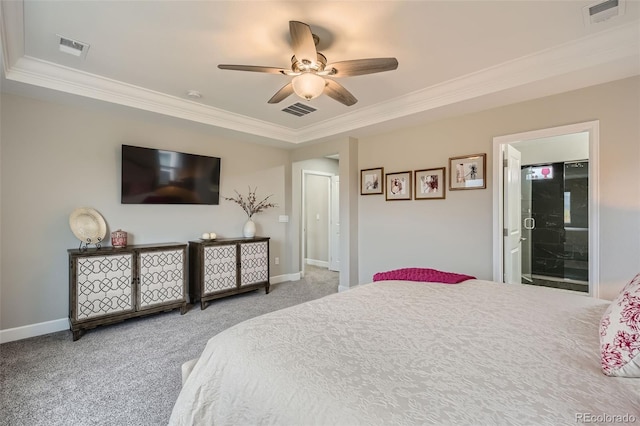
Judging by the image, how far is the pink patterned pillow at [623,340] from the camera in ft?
3.16

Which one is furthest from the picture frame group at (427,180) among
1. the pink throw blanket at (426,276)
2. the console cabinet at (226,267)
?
the console cabinet at (226,267)

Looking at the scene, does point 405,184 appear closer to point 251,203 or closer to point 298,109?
point 298,109

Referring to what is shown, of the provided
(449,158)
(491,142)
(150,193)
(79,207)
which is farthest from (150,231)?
(491,142)

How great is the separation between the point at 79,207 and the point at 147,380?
2.21 metres

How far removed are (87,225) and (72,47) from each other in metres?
1.76

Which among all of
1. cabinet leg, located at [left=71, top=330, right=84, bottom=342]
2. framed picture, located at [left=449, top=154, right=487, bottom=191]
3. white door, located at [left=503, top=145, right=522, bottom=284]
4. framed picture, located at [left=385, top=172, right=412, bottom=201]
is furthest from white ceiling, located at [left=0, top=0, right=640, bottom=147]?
cabinet leg, located at [left=71, top=330, right=84, bottom=342]

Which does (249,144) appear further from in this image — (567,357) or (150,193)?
(567,357)

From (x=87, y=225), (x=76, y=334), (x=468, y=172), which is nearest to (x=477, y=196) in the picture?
(x=468, y=172)

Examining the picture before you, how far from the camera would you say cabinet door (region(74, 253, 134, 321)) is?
2.89 meters

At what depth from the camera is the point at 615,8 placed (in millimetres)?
1928

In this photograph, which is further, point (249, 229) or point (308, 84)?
point (249, 229)

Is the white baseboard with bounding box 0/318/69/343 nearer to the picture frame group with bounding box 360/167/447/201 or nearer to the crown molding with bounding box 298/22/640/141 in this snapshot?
the picture frame group with bounding box 360/167/447/201

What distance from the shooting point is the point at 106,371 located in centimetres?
229
